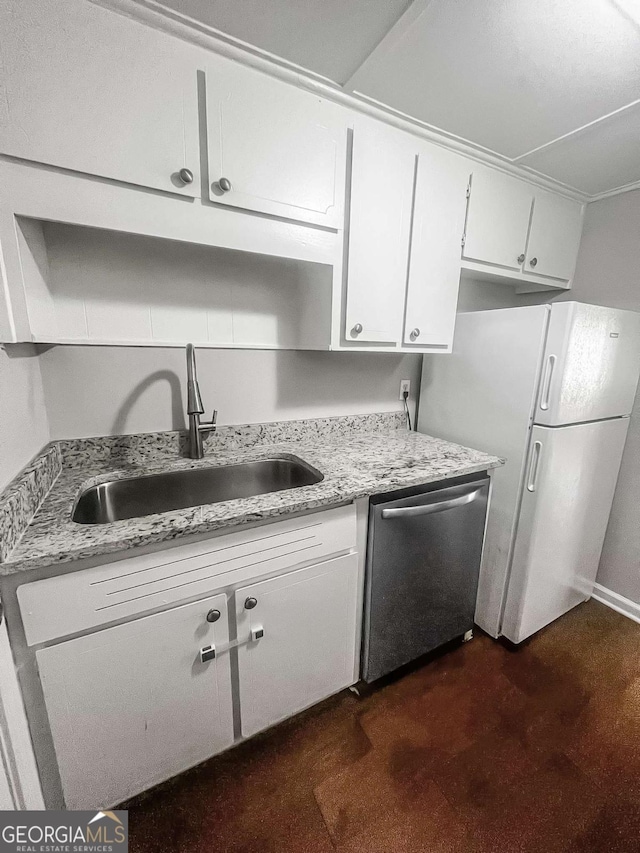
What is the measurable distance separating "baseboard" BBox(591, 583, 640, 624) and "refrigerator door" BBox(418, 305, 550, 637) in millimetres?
833

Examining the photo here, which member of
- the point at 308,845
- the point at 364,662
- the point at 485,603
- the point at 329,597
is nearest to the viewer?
the point at 308,845

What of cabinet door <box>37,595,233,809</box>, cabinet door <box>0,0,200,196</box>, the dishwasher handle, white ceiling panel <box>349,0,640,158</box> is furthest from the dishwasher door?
white ceiling panel <box>349,0,640,158</box>

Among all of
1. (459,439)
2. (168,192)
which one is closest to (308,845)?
(459,439)

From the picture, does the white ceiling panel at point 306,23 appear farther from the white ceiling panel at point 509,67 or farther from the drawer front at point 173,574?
the drawer front at point 173,574

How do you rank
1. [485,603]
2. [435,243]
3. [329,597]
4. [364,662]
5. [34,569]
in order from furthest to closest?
[485,603]
[435,243]
[364,662]
[329,597]
[34,569]

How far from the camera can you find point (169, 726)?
1.00 meters

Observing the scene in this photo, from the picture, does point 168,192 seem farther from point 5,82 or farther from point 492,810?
point 492,810

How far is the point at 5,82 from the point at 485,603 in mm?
2463

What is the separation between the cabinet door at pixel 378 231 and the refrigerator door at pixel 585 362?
2.09ft

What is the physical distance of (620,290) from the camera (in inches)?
71.6

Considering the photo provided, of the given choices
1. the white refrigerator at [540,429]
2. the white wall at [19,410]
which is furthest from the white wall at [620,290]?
the white wall at [19,410]

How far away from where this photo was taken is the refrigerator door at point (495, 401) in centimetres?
144

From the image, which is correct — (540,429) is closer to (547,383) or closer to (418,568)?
(547,383)

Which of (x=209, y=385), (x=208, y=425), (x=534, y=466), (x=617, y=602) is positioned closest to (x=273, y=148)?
(x=209, y=385)
